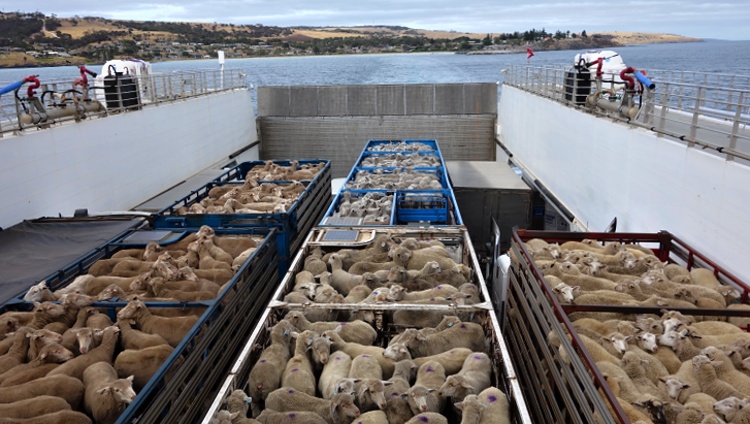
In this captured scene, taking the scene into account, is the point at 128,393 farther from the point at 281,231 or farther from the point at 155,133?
the point at 155,133

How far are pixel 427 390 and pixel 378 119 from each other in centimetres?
1779

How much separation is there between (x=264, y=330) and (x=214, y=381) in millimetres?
715

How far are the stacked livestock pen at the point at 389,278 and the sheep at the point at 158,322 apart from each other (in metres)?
0.75

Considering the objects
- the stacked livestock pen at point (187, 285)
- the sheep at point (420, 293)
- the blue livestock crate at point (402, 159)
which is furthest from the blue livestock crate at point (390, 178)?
the sheep at point (420, 293)

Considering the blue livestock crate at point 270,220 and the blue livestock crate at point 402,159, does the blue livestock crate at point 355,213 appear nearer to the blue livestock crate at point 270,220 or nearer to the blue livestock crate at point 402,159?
the blue livestock crate at point 270,220

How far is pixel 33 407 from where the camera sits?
424 cm

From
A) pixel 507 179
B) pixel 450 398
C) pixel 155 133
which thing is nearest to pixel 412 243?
pixel 450 398

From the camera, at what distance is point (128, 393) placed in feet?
14.3

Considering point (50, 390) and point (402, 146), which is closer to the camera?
point (50, 390)

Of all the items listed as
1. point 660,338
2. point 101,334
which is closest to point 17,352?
point 101,334

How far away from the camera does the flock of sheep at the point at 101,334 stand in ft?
14.3

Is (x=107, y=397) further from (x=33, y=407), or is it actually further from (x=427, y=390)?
(x=427, y=390)

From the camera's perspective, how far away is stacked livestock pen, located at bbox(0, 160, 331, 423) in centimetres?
465

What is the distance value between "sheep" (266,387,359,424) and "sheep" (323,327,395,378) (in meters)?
0.79
